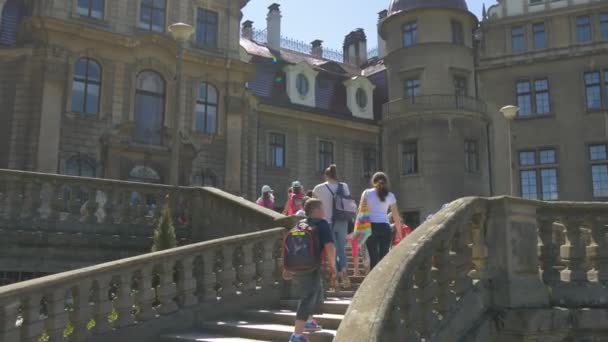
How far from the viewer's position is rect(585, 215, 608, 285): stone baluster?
7.14m

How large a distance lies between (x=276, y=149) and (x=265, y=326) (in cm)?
2203

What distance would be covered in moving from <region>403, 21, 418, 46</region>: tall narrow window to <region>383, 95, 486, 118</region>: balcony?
3.08 metres

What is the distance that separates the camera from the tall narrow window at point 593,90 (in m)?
28.9

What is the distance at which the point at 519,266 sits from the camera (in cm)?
671

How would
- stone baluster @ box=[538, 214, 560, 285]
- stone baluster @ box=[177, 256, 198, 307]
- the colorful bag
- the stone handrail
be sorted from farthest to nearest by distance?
the stone handrail
the colorful bag
stone baluster @ box=[177, 256, 198, 307]
stone baluster @ box=[538, 214, 560, 285]

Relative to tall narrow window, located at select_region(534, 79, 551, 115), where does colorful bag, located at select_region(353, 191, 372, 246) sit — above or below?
below

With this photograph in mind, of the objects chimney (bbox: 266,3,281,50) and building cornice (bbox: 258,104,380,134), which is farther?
chimney (bbox: 266,3,281,50)

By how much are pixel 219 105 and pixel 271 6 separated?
506 inches

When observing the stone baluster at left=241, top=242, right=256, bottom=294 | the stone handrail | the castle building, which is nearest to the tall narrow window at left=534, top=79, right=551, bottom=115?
the castle building

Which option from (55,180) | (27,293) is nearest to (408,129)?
(55,180)

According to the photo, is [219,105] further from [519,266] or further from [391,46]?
[519,266]

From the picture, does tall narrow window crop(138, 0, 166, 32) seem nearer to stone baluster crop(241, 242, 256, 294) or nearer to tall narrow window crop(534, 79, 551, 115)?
stone baluster crop(241, 242, 256, 294)

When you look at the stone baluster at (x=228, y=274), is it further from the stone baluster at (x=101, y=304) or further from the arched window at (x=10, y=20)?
the arched window at (x=10, y=20)

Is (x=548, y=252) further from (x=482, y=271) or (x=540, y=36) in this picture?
(x=540, y=36)
